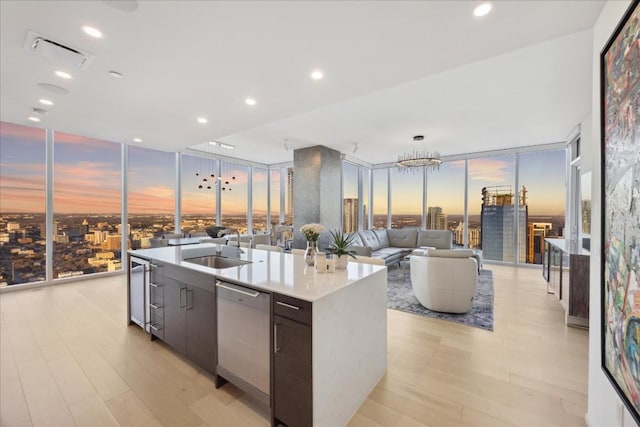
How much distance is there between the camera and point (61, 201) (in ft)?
16.6

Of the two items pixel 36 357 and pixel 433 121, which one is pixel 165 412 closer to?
pixel 36 357

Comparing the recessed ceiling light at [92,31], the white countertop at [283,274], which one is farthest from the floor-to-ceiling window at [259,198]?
the recessed ceiling light at [92,31]

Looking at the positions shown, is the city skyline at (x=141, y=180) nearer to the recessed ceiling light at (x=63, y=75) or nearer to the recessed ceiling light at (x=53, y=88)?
the recessed ceiling light at (x=53, y=88)

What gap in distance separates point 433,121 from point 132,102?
4.56m

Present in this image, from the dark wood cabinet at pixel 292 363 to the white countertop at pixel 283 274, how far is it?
4.1 inches

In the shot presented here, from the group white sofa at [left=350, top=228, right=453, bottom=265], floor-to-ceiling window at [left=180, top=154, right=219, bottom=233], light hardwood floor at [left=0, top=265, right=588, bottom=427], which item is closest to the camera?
light hardwood floor at [left=0, top=265, right=588, bottom=427]

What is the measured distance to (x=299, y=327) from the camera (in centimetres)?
154

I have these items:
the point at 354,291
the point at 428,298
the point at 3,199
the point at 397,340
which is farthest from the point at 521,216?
the point at 3,199

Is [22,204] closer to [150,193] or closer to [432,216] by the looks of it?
[150,193]

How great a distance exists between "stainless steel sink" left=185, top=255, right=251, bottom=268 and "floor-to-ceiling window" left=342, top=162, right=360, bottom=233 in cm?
510

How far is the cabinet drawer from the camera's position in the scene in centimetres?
151

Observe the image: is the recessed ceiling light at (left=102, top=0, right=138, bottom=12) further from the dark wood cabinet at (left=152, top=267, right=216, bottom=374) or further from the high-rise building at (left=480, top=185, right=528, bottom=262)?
the high-rise building at (left=480, top=185, right=528, bottom=262)

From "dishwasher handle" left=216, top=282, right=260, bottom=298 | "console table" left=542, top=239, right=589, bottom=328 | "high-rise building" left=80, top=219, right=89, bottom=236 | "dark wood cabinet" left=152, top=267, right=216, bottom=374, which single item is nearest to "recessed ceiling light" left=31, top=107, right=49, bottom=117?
"high-rise building" left=80, top=219, right=89, bottom=236

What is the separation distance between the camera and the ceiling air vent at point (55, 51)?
212 cm
